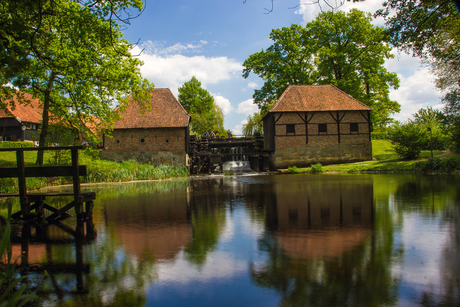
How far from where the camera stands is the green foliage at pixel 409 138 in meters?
25.3

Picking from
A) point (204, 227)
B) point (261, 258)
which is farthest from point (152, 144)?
point (261, 258)

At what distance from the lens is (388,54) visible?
3428 cm

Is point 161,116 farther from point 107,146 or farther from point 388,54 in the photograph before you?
point 388,54

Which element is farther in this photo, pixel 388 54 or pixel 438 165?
pixel 388 54

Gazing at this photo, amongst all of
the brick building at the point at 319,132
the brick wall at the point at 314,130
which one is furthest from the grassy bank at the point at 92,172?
the brick wall at the point at 314,130

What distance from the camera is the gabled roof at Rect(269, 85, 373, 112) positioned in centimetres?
3186

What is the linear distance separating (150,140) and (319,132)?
55.3 feet

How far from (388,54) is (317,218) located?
32.1 m

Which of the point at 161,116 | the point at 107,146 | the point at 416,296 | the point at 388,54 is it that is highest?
the point at 388,54

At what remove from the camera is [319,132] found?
32062 millimetres

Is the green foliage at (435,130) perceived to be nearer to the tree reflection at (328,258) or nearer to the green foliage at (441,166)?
the green foliage at (441,166)

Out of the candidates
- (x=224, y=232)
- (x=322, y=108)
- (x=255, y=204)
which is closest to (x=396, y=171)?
(x=322, y=108)

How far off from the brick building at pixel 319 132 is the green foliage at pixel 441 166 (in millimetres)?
9855

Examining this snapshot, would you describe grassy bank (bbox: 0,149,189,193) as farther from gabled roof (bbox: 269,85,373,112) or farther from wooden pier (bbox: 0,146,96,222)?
gabled roof (bbox: 269,85,373,112)
